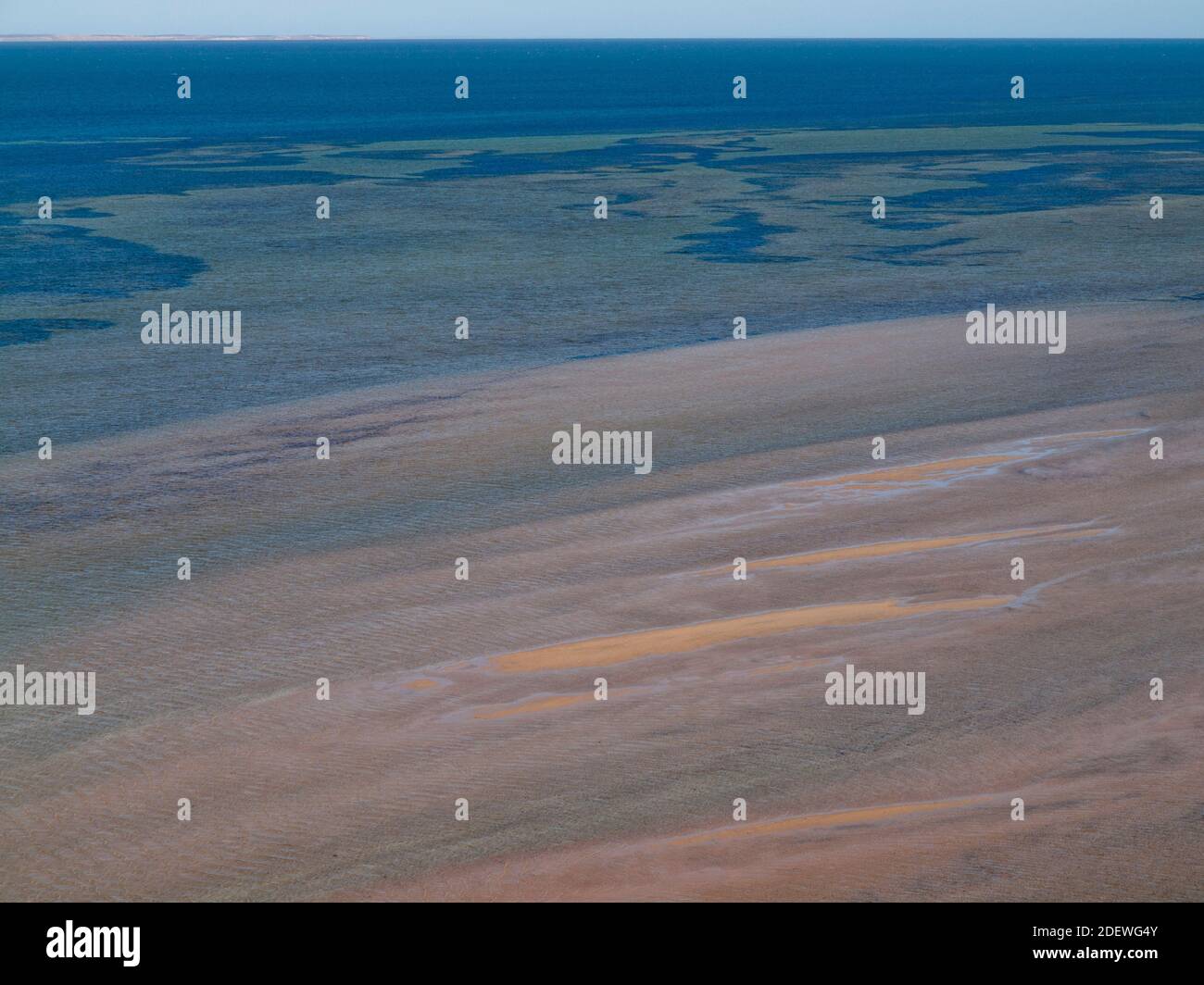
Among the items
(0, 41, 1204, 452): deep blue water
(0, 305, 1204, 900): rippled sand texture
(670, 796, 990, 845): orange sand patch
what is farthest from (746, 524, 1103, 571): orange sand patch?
(0, 41, 1204, 452): deep blue water

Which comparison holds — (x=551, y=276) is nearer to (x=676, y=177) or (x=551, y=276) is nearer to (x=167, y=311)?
(x=167, y=311)

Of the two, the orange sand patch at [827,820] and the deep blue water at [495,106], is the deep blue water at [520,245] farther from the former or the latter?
the orange sand patch at [827,820]

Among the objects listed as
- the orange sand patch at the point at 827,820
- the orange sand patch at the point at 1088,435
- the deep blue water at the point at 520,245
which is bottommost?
the orange sand patch at the point at 827,820

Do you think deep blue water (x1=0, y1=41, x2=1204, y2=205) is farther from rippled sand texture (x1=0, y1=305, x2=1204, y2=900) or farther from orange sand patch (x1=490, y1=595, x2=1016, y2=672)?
orange sand patch (x1=490, y1=595, x2=1016, y2=672)

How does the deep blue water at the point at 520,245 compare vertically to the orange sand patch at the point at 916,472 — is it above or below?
above

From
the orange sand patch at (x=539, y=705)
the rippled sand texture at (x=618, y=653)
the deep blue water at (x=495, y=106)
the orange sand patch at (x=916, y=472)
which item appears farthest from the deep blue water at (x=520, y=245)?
the orange sand patch at (x=539, y=705)
